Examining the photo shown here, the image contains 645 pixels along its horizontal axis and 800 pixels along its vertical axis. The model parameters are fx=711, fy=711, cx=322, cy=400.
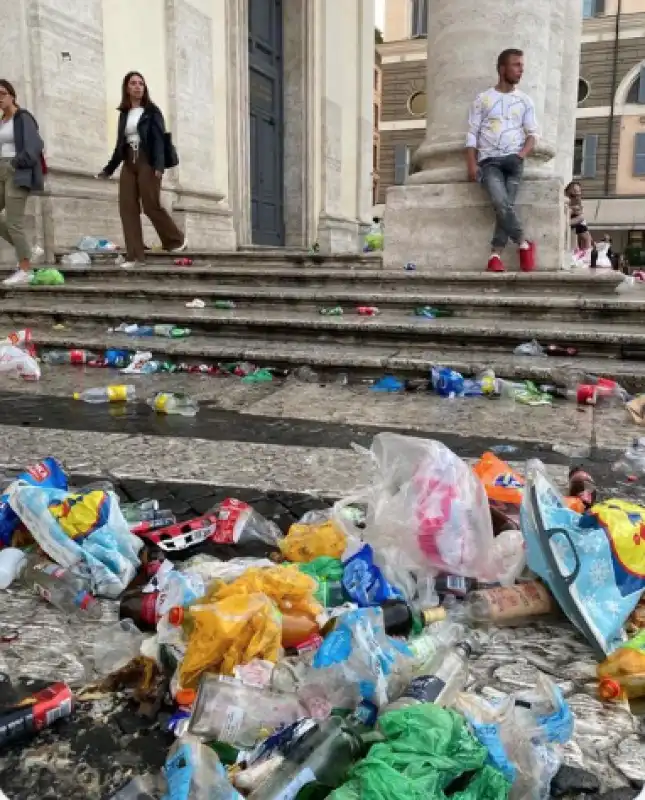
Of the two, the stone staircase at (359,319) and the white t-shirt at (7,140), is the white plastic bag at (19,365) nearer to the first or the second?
the stone staircase at (359,319)

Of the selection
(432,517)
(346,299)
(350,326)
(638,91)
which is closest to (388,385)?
(350,326)

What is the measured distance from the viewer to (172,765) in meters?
1.28

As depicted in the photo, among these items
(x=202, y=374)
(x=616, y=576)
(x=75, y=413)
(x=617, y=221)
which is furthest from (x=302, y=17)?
(x=617, y=221)

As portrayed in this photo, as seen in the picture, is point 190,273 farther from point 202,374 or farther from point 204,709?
point 204,709

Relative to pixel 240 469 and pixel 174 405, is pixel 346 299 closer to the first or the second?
pixel 174 405

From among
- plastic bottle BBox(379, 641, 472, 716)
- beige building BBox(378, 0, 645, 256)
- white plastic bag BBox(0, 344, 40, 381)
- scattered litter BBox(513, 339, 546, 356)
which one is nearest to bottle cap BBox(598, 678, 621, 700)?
plastic bottle BBox(379, 641, 472, 716)

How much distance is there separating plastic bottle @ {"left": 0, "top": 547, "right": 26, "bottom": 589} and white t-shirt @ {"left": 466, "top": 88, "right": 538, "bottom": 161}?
18.3ft

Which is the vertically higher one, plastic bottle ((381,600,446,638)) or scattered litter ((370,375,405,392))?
scattered litter ((370,375,405,392))

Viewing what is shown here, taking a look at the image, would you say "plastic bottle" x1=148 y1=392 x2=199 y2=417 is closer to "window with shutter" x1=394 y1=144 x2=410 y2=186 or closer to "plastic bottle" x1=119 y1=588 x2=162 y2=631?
"plastic bottle" x1=119 y1=588 x2=162 y2=631

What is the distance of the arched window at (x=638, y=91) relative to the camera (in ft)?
97.0

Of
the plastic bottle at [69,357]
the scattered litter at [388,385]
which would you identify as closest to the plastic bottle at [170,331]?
the plastic bottle at [69,357]

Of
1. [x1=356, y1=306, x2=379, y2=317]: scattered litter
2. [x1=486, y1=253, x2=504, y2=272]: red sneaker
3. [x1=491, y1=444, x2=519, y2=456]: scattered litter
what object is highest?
[x1=486, y1=253, x2=504, y2=272]: red sneaker

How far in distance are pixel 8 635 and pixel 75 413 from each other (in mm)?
2381

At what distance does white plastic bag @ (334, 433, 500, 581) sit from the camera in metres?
2.03
